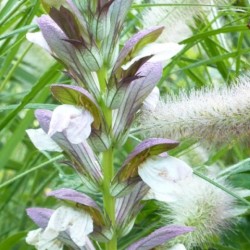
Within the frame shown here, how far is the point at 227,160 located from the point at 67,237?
0.93 metres

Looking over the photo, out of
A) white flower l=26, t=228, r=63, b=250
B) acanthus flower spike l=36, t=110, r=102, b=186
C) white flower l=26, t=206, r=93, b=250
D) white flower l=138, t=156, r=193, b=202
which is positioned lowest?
white flower l=26, t=228, r=63, b=250

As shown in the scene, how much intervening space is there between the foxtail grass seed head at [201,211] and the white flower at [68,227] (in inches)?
8.6

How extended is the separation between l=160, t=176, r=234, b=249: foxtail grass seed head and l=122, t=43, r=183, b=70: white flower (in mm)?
257

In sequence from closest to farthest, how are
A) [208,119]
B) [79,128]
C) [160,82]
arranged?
[79,128] < [208,119] < [160,82]

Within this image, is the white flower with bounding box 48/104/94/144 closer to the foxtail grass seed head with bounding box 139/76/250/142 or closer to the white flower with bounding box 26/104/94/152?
the white flower with bounding box 26/104/94/152

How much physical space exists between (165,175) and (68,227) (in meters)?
0.11

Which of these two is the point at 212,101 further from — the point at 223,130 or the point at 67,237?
the point at 67,237

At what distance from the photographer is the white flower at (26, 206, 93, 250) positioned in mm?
756

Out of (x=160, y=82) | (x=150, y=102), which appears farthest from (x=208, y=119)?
(x=160, y=82)

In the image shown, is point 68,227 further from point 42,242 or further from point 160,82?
point 160,82

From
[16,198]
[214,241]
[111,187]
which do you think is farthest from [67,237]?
[16,198]

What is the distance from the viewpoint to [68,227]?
0.77 meters

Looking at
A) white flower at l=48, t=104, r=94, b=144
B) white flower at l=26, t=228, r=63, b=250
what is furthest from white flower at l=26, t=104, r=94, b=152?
white flower at l=26, t=228, r=63, b=250

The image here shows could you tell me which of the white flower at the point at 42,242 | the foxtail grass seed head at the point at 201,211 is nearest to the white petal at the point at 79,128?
the white flower at the point at 42,242
